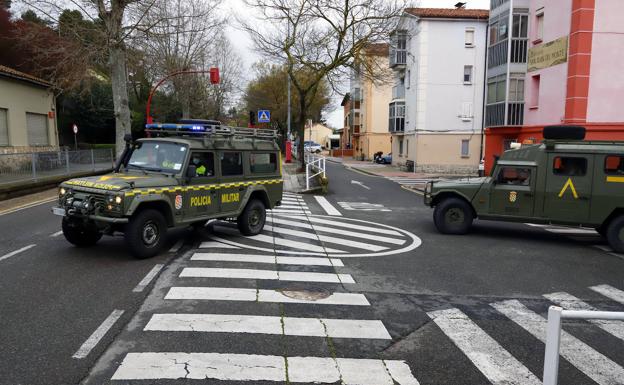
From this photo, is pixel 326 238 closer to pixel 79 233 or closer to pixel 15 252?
pixel 79 233

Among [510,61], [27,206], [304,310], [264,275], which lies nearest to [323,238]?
[264,275]

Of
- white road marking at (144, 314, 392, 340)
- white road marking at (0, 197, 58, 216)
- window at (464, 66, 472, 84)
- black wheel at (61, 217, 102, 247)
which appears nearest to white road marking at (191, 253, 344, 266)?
black wheel at (61, 217, 102, 247)

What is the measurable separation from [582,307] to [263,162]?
7167mm

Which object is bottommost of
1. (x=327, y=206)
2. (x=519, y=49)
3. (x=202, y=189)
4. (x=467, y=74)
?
(x=327, y=206)

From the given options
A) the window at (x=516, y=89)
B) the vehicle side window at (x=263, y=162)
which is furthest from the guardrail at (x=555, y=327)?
the window at (x=516, y=89)

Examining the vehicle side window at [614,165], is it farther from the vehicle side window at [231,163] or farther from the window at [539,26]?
the window at [539,26]

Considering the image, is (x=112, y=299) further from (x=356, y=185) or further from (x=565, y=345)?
(x=356, y=185)

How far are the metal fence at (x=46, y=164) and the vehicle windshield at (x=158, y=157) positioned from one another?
31.1ft

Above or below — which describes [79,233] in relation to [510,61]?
below

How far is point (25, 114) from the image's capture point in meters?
26.2

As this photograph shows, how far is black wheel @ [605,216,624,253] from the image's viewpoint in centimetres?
1052

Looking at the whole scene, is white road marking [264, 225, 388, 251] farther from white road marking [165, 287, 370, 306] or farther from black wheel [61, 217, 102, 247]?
black wheel [61, 217, 102, 247]

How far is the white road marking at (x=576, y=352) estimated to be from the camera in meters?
4.70

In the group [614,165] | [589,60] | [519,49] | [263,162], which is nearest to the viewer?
[614,165]
